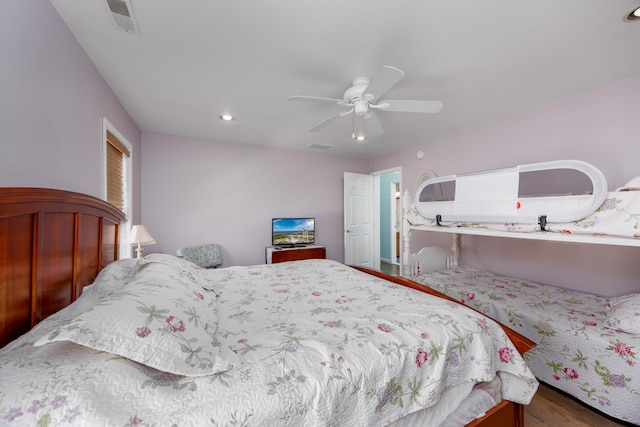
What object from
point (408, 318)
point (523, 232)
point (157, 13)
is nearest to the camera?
point (408, 318)

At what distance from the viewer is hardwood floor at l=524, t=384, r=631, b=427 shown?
1545 mm

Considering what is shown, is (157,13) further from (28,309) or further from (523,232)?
(523,232)

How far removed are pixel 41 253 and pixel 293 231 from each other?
3340 millimetres

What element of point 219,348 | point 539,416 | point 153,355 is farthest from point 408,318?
point 539,416

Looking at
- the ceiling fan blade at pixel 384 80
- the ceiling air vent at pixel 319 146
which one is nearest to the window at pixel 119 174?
the ceiling fan blade at pixel 384 80

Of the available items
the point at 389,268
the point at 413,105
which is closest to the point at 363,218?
the point at 389,268

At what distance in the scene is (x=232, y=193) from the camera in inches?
152

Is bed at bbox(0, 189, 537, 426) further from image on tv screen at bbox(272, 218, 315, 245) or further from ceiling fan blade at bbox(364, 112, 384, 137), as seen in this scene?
image on tv screen at bbox(272, 218, 315, 245)

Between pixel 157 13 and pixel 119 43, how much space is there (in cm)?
46

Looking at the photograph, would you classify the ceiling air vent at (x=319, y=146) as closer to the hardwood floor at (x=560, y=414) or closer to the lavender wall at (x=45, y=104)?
the lavender wall at (x=45, y=104)

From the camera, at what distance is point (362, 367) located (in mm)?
908

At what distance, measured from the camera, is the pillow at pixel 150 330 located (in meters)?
0.68

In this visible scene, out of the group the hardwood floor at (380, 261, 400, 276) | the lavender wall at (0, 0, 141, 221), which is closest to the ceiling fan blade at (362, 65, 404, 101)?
the lavender wall at (0, 0, 141, 221)

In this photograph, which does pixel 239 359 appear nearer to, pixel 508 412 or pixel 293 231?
pixel 508 412
